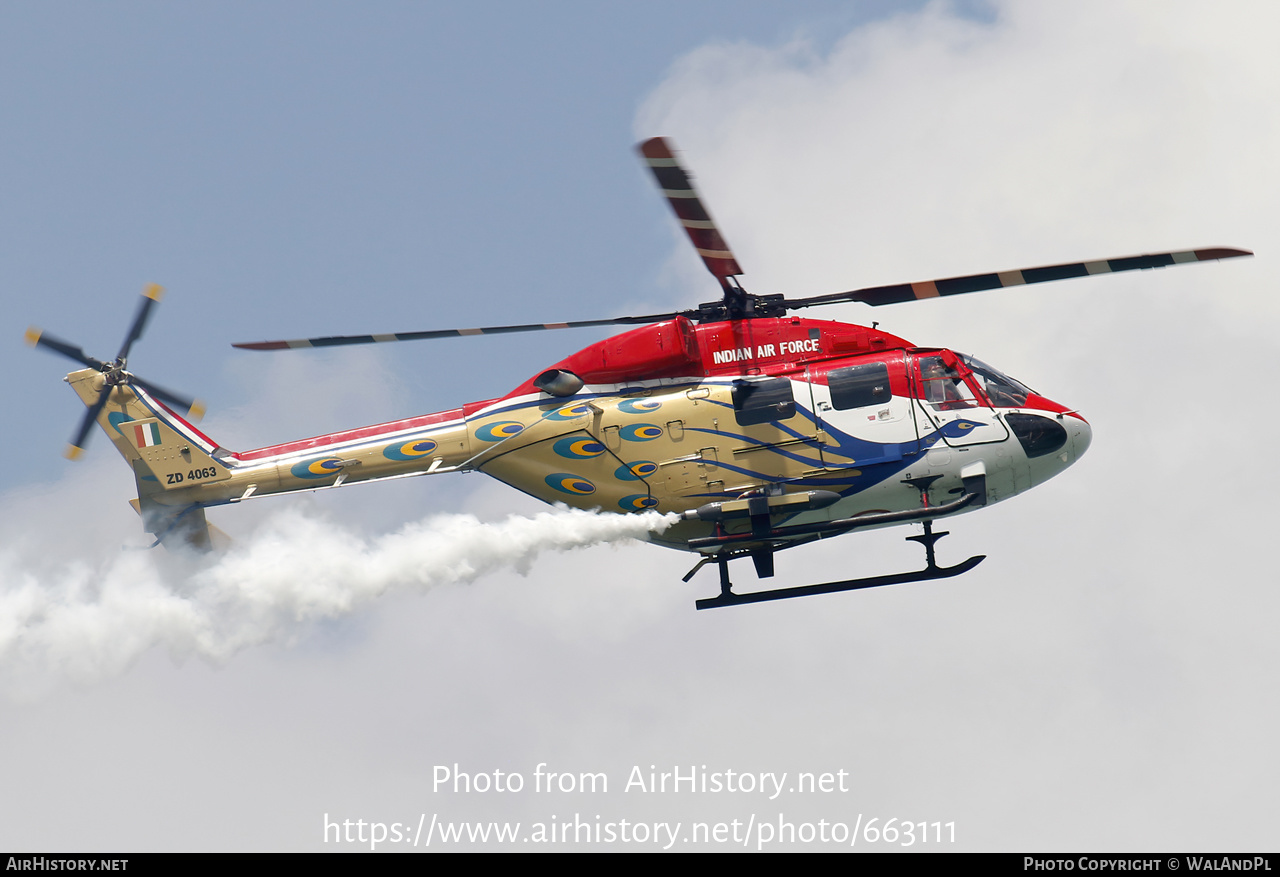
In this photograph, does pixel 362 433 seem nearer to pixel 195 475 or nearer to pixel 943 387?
pixel 195 475

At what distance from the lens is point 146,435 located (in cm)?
2716

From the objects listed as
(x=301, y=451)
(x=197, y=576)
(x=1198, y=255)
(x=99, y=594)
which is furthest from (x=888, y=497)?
(x=99, y=594)

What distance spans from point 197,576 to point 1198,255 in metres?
17.8

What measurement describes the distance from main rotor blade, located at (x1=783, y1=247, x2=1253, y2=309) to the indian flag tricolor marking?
12.3m

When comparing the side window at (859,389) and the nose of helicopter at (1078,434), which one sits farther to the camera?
the nose of helicopter at (1078,434)

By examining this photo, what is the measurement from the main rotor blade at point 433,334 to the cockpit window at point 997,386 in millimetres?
4764

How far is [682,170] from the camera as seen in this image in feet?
68.1

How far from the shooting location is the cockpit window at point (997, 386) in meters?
25.1

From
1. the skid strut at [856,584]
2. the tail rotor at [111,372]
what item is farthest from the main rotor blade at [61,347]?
the skid strut at [856,584]

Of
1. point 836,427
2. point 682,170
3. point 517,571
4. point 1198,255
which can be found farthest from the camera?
point 517,571

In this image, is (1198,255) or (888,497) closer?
(1198,255)

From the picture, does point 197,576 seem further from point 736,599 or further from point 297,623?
point 736,599

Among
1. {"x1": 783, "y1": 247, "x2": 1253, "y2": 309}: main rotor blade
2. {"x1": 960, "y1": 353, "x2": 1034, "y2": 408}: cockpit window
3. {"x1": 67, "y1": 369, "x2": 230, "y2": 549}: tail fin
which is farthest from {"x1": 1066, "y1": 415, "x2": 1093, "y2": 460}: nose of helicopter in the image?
{"x1": 67, "y1": 369, "x2": 230, "y2": 549}: tail fin

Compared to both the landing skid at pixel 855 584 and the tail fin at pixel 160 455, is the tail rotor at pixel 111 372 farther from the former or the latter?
the landing skid at pixel 855 584
